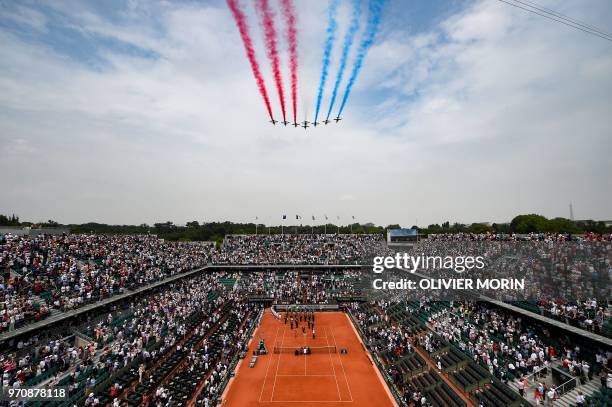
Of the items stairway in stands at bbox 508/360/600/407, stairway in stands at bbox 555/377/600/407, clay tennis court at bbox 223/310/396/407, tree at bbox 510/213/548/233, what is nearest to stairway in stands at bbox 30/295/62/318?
clay tennis court at bbox 223/310/396/407

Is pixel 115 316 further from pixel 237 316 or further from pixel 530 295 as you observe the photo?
pixel 530 295

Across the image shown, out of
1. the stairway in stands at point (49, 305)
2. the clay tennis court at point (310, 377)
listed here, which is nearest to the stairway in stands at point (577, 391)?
the clay tennis court at point (310, 377)

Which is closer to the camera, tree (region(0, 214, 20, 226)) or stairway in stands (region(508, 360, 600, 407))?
stairway in stands (region(508, 360, 600, 407))

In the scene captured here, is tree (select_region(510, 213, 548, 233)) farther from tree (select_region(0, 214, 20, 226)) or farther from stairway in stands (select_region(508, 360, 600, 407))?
tree (select_region(0, 214, 20, 226))

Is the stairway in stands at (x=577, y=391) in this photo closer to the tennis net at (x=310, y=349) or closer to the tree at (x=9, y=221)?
the tennis net at (x=310, y=349)

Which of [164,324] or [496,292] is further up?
[496,292]

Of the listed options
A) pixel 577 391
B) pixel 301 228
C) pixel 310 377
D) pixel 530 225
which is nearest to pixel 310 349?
pixel 310 377

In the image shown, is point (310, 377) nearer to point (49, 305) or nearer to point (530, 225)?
point (49, 305)

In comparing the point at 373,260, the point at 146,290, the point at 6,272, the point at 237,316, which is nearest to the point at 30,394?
the point at 6,272
